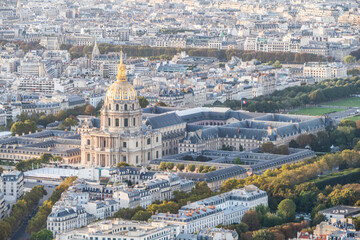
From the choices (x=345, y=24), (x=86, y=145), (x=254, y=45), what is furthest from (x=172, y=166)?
(x=345, y=24)

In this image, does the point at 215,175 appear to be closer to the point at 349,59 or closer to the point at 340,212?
the point at 340,212

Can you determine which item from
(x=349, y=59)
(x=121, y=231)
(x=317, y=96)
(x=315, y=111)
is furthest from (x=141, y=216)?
(x=349, y=59)

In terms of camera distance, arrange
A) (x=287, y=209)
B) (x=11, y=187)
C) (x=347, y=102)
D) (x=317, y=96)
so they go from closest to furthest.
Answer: (x=287, y=209) → (x=11, y=187) → (x=317, y=96) → (x=347, y=102)

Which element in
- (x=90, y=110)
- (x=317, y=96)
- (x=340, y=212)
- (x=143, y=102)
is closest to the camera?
(x=340, y=212)

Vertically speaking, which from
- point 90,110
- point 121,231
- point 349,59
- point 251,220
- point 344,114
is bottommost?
point 349,59

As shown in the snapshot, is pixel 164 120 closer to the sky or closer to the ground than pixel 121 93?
closer to the ground

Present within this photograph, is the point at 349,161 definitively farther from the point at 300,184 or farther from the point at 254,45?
the point at 254,45

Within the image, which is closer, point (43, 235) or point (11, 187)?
point (43, 235)
